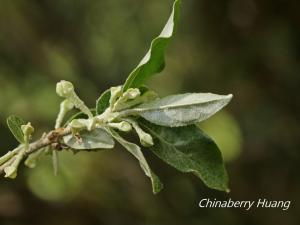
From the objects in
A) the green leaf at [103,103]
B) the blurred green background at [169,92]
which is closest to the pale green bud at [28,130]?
the green leaf at [103,103]

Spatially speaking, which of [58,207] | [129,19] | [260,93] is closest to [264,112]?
[260,93]

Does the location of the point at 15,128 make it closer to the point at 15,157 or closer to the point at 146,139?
the point at 15,157

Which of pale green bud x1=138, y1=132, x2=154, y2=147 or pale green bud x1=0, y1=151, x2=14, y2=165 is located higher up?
pale green bud x1=0, y1=151, x2=14, y2=165

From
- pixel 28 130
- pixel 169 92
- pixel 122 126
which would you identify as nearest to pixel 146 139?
pixel 122 126

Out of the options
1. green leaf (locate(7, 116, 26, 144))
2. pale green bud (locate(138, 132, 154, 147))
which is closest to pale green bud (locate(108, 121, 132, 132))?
pale green bud (locate(138, 132, 154, 147))

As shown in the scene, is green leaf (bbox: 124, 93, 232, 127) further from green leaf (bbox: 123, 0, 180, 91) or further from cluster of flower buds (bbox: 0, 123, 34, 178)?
cluster of flower buds (bbox: 0, 123, 34, 178)
